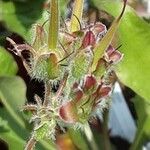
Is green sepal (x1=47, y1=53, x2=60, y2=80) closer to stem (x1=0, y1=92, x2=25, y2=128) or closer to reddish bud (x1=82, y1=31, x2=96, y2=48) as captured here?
reddish bud (x1=82, y1=31, x2=96, y2=48)

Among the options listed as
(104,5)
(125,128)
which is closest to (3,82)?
(104,5)

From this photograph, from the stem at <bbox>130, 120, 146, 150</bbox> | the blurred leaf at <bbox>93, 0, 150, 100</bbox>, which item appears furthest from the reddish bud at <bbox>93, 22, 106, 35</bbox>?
the stem at <bbox>130, 120, 146, 150</bbox>

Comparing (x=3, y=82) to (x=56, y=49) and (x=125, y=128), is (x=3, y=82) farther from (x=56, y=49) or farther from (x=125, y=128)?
(x=125, y=128)

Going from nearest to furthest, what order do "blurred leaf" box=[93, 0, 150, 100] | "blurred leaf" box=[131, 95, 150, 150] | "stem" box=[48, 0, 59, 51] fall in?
"stem" box=[48, 0, 59, 51] → "blurred leaf" box=[93, 0, 150, 100] → "blurred leaf" box=[131, 95, 150, 150]

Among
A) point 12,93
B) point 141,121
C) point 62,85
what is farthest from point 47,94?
point 141,121

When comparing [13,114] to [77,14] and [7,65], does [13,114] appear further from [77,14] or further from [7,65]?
[77,14]

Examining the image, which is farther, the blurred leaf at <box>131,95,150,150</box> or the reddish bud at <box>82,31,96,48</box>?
the blurred leaf at <box>131,95,150,150</box>
